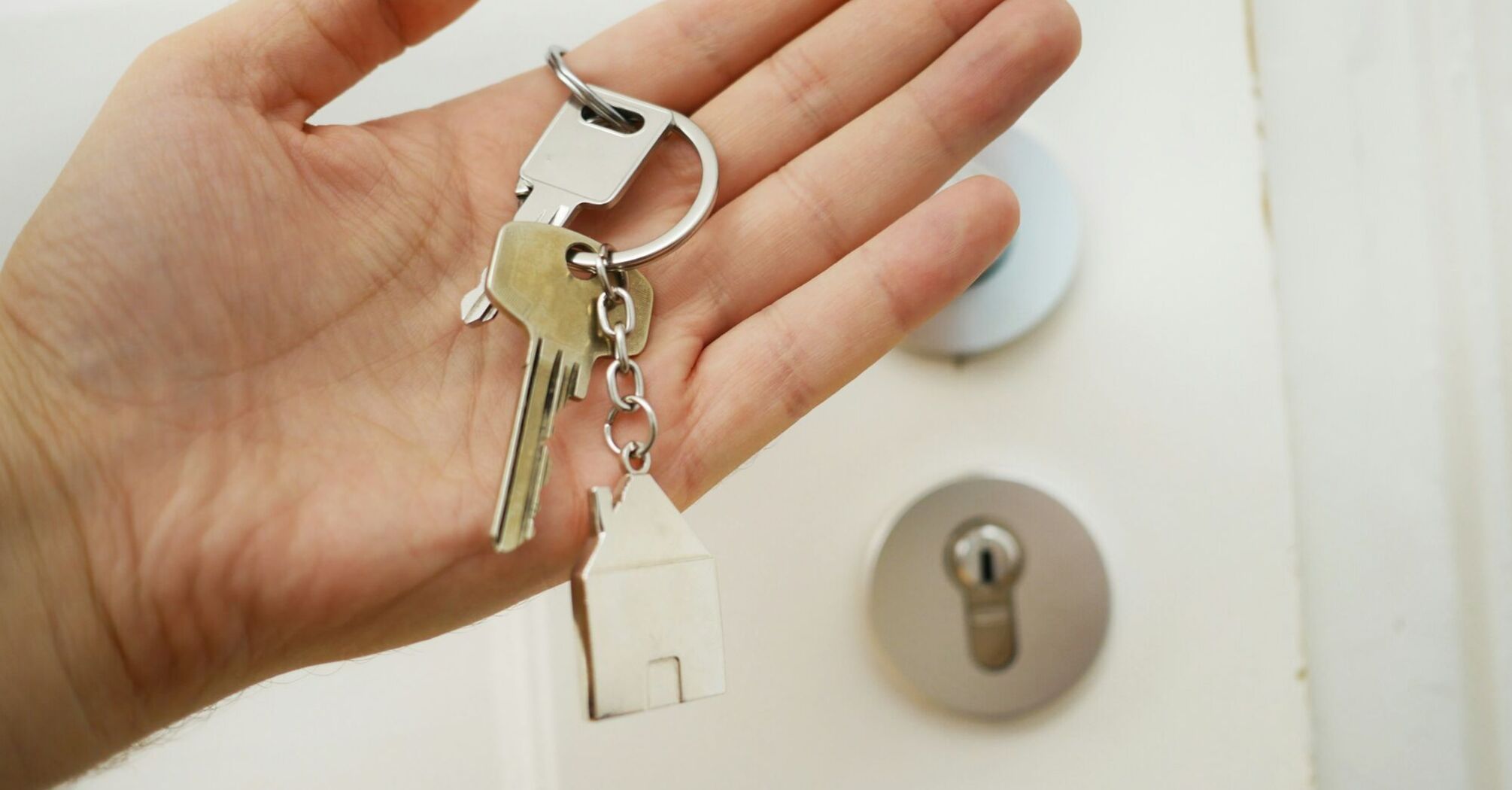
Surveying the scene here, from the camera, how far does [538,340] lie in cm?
46

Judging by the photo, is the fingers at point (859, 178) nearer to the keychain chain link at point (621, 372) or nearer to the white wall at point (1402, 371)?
the keychain chain link at point (621, 372)

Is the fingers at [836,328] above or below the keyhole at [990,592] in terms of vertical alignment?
above

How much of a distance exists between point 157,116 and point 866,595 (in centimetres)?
40

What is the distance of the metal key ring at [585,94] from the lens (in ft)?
1.83

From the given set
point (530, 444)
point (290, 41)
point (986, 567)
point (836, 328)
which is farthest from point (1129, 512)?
point (290, 41)

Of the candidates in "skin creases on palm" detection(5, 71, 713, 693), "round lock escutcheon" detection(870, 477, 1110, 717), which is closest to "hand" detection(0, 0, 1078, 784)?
"skin creases on palm" detection(5, 71, 713, 693)

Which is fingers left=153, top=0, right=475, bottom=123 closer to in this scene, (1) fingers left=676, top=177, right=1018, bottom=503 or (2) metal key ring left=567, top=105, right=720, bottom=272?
(2) metal key ring left=567, top=105, right=720, bottom=272

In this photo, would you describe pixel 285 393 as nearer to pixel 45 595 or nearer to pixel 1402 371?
pixel 45 595

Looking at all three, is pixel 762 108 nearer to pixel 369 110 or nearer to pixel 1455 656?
pixel 369 110

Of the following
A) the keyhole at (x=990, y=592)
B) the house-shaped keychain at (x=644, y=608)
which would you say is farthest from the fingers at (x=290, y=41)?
the keyhole at (x=990, y=592)

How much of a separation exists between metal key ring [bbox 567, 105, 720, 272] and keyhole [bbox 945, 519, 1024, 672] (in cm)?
21

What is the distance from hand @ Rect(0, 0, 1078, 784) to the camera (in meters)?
0.46

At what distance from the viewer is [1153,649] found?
22.6 inches

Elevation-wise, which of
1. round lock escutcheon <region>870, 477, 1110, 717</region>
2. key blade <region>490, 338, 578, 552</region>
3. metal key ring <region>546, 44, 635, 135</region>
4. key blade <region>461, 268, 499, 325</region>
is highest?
metal key ring <region>546, 44, 635, 135</region>
